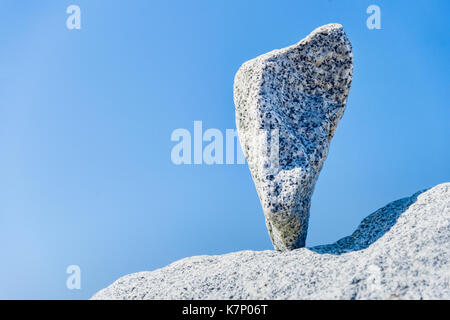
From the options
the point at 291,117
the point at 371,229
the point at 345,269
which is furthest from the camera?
the point at 291,117

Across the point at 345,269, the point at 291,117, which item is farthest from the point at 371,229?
the point at 291,117

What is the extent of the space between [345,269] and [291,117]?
2.48 metres

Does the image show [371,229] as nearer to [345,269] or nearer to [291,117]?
[345,269]

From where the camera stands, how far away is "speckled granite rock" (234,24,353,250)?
5.80 m

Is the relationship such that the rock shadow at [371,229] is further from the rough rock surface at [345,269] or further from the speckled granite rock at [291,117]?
the speckled granite rock at [291,117]

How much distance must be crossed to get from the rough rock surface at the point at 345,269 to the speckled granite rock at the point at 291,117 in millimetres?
557

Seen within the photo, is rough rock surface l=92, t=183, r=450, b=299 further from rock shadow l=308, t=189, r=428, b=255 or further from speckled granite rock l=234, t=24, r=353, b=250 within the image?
speckled granite rock l=234, t=24, r=353, b=250

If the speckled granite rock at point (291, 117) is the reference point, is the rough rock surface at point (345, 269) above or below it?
below

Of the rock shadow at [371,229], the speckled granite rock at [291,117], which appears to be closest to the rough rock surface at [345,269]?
the rock shadow at [371,229]

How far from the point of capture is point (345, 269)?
479 centimetres

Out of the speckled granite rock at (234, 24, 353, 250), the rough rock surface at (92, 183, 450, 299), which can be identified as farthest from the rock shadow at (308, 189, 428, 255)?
the speckled granite rock at (234, 24, 353, 250)

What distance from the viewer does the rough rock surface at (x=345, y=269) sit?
4.36 metres

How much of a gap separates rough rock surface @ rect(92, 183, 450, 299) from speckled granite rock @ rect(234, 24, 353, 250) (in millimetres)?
557
